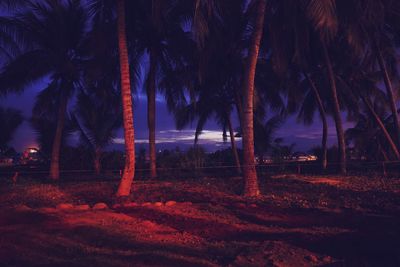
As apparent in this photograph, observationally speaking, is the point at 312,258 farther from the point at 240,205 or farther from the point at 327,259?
the point at 240,205

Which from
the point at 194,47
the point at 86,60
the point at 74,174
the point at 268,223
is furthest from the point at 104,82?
the point at 268,223

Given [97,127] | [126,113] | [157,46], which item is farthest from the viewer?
[97,127]

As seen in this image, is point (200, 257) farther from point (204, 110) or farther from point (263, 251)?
point (204, 110)

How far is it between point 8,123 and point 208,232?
21.4 m

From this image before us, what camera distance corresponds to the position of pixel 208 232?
6.68 meters

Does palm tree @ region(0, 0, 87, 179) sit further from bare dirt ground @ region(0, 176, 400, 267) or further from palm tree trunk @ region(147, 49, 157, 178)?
bare dirt ground @ region(0, 176, 400, 267)

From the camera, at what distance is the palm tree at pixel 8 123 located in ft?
78.6

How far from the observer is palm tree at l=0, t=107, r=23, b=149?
2395 centimetres

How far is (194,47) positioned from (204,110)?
759 centimetres

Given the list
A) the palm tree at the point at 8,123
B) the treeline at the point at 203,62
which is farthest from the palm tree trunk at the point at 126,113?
the palm tree at the point at 8,123

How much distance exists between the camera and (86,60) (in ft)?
61.1

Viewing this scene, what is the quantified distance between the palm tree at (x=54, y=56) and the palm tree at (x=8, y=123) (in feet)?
23.3

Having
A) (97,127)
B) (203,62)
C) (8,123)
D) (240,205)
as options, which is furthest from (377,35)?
(8,123)

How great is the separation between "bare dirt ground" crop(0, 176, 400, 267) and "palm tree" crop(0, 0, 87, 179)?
7.89 metres
